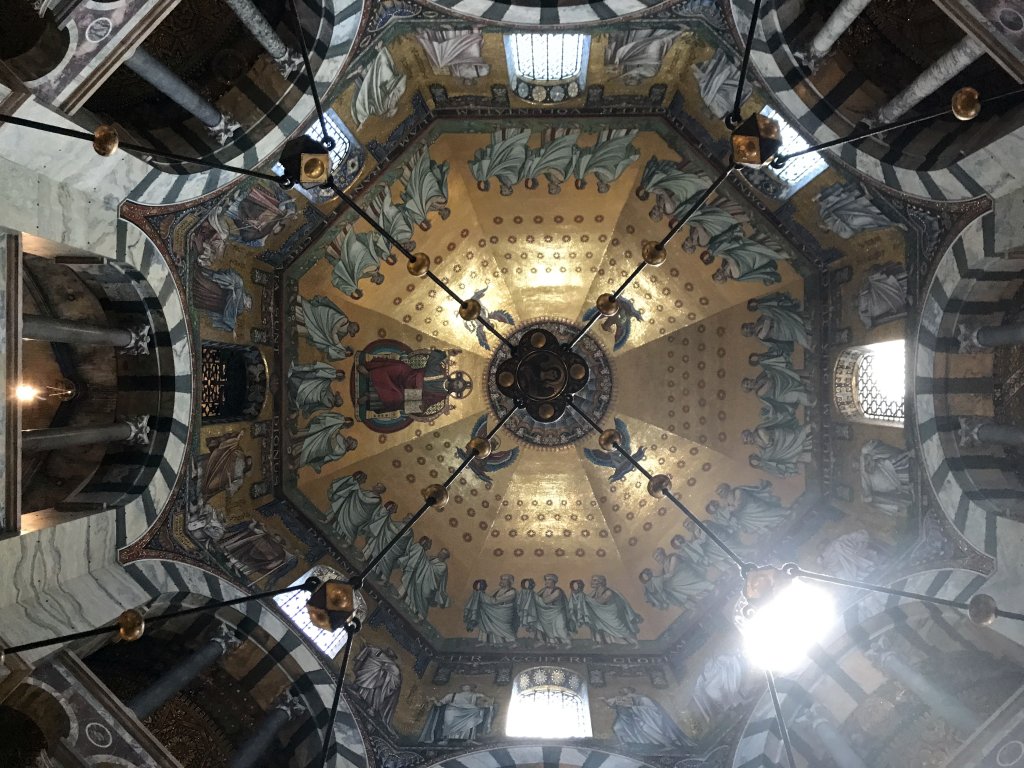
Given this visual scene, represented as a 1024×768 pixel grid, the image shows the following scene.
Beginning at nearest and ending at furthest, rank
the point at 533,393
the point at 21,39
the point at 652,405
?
the point at 21,39
the point at 533,393
the point at 652,405

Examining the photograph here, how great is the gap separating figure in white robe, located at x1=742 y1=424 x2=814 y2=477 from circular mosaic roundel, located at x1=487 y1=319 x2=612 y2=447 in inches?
109

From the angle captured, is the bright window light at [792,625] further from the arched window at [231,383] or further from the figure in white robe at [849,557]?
the arched window at [231,383]

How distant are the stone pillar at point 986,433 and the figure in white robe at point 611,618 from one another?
246 inches

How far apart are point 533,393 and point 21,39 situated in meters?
7.12

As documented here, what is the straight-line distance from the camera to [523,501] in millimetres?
14164

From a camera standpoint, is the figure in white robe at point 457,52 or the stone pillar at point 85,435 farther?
the figure in white robe at point 457,52

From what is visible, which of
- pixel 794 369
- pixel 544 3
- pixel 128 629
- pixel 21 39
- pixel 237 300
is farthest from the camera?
pixel 794 369

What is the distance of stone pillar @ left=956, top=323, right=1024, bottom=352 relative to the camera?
912 centimetres

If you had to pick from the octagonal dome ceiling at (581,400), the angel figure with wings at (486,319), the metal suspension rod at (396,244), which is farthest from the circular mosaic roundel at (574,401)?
the metal suspension rod at (396,244)

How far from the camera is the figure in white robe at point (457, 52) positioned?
10.4 meters

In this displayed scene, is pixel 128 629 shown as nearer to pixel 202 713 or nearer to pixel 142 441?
pixel 142 441

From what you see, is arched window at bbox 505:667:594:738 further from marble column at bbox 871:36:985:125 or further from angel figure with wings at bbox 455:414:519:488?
marble column at bbox 871:36:985:125

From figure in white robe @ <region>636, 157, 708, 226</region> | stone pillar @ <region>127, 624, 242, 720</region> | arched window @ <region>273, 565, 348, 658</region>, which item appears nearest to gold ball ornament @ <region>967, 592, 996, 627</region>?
figure in white robe @ <region>636, 157, 708, 226</region>

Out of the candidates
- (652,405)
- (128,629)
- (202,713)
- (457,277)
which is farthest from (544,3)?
(202,713)
